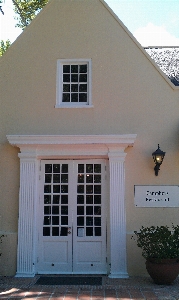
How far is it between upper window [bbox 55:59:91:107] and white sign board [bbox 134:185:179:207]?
2.76 m

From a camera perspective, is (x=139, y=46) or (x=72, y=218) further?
(x=139, y=46)

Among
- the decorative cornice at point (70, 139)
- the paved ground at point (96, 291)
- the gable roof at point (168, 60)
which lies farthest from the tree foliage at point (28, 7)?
the paved ground at point (96, 291)

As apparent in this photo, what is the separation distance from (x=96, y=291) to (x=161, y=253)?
168cm

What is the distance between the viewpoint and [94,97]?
1027 cm

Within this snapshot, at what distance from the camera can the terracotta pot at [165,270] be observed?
28.0 feet

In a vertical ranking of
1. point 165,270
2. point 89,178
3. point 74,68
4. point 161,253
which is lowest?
point 165,270

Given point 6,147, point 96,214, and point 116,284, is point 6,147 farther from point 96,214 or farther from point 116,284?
point 116,284

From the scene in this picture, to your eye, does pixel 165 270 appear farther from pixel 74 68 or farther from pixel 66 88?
pixel 74 68

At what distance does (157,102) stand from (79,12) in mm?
3290

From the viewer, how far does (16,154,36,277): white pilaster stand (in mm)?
9617

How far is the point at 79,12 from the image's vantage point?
1058cm

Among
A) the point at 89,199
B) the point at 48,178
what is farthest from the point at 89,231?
the point at 48,178

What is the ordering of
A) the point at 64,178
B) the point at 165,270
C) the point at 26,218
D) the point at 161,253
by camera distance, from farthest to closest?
the point at 64,178
the point at 26,218
the point at 161,253
the point at 165,270

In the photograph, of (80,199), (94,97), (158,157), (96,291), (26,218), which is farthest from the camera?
(94,97)
